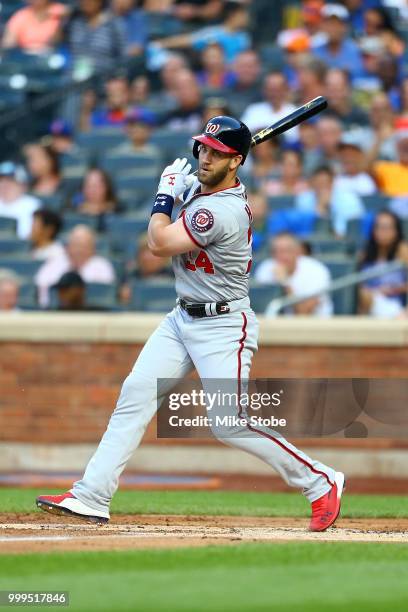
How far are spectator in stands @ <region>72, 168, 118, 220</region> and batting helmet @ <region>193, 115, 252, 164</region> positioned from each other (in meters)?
6.84

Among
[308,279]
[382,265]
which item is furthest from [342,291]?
[382,265]

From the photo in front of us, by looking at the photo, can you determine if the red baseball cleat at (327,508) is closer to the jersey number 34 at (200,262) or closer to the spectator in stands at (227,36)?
the jersey number 34 at (200,262)

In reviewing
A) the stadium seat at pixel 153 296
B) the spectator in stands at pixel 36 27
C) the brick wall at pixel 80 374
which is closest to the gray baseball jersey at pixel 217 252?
the brick wall at pixel 80 374

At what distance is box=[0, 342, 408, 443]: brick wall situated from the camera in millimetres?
11711

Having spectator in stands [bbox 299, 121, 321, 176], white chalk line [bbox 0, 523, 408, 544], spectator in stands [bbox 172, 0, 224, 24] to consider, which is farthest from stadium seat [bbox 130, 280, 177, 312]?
white chalk line [bbox 0, 523, 408, 544]

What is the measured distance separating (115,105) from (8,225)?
223 centimetres

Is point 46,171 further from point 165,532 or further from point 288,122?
point 165,532

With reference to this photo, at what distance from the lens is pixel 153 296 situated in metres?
12.5

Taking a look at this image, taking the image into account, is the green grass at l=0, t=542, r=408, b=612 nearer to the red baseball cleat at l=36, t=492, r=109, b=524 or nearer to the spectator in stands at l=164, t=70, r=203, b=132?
the red baseball cleat at l=36, t=492, r=109, b=524

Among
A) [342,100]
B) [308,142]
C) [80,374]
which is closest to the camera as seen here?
[80,374]

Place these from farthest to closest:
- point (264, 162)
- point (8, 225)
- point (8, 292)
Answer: point (8, 225) < point (264, 162) < point (8, 292)

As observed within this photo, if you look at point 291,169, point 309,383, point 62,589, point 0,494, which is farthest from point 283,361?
point 62,589

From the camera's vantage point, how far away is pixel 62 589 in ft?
16.4

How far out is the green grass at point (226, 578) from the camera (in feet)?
15.7
